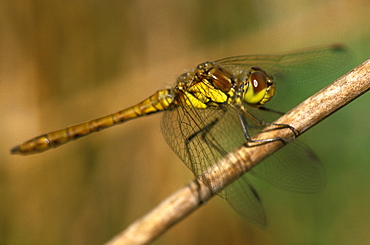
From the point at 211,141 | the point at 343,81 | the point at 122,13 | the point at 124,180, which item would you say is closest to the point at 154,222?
the point at 211,141

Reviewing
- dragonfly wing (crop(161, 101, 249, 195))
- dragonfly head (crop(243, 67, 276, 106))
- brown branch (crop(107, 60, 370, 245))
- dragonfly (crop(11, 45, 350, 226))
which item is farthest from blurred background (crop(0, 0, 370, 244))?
brown branch (crop(107, 60, 370, 245))

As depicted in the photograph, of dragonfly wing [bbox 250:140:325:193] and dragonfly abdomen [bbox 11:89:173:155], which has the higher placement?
dragonfly abdomen [bbox 11:89:173:155]

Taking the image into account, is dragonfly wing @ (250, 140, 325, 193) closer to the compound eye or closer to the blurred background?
A: the compound eye

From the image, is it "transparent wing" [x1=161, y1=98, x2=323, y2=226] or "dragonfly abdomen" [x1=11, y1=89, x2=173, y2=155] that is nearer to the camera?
"transparent wing" [x1=161, y1=98, x2=323, y2=226]

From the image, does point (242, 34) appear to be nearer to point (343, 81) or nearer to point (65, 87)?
point (65, 87)

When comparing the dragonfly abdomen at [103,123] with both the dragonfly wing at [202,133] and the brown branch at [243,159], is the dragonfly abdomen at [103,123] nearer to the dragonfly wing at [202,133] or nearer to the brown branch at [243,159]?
the dragonfly wing at [202,133]

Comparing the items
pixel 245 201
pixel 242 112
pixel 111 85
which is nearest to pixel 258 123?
pixel 242 112

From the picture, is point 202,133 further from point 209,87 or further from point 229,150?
point 209,87
